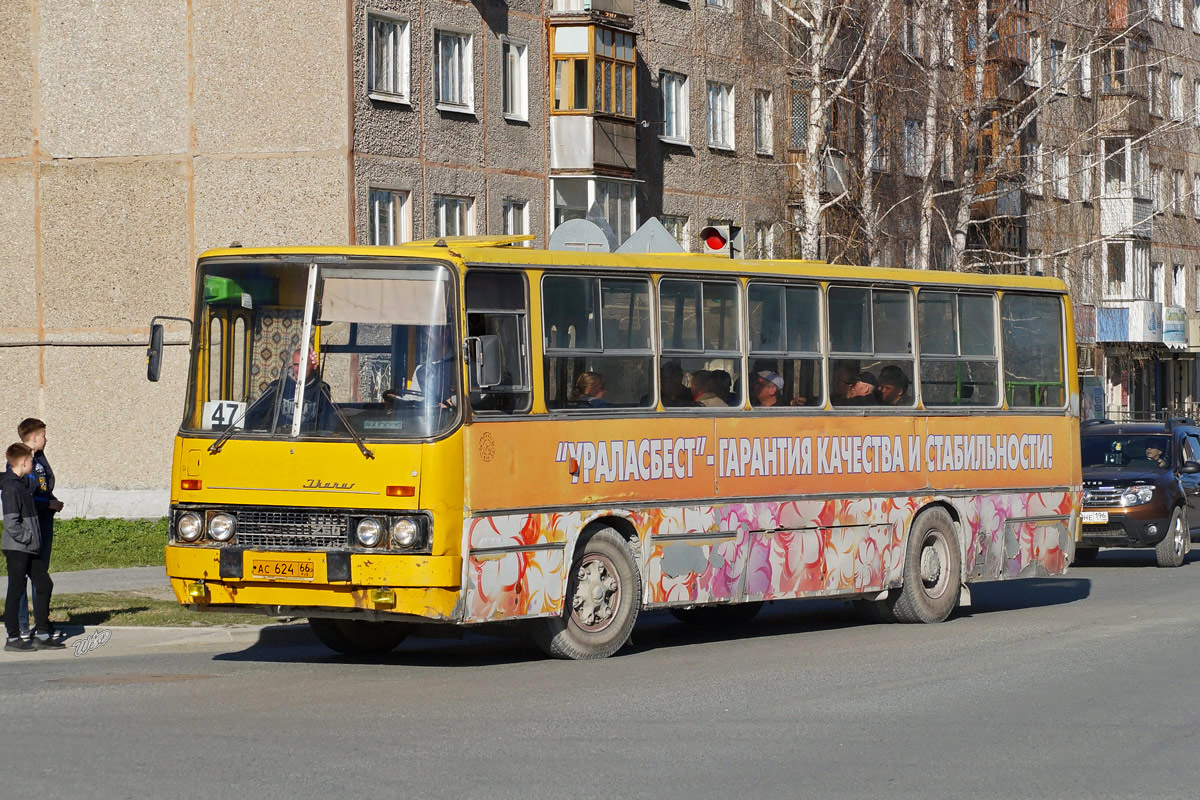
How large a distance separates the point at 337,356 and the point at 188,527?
1.49 m

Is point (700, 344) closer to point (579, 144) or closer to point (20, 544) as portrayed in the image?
point (20, 544)

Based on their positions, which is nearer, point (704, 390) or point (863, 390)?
point (704, 390)

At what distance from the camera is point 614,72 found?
37375mm

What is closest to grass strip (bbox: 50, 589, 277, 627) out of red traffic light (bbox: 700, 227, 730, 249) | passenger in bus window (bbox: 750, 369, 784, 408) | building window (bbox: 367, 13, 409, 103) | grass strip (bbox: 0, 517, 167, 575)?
grass strip (bbox: 0, 517, 167, 575)

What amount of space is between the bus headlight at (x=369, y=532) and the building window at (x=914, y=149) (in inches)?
1076

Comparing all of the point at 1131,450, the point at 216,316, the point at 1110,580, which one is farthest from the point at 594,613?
the point at 1131,450

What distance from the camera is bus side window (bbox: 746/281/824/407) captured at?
49.3 feet

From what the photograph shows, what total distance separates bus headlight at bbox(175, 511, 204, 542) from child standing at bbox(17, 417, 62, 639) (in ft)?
5.48

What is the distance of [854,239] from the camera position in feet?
126

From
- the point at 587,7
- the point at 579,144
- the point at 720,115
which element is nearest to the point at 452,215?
the point at 579,144

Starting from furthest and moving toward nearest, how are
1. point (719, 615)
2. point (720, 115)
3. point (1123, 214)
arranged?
point (1123, 214) → point (720, 115) → point (719, 615)

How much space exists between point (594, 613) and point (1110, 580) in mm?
10783

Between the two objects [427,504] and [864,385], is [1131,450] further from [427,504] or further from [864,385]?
[427,504]

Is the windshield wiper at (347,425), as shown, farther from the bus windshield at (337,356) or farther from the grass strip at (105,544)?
the grass strip at (105,544)
